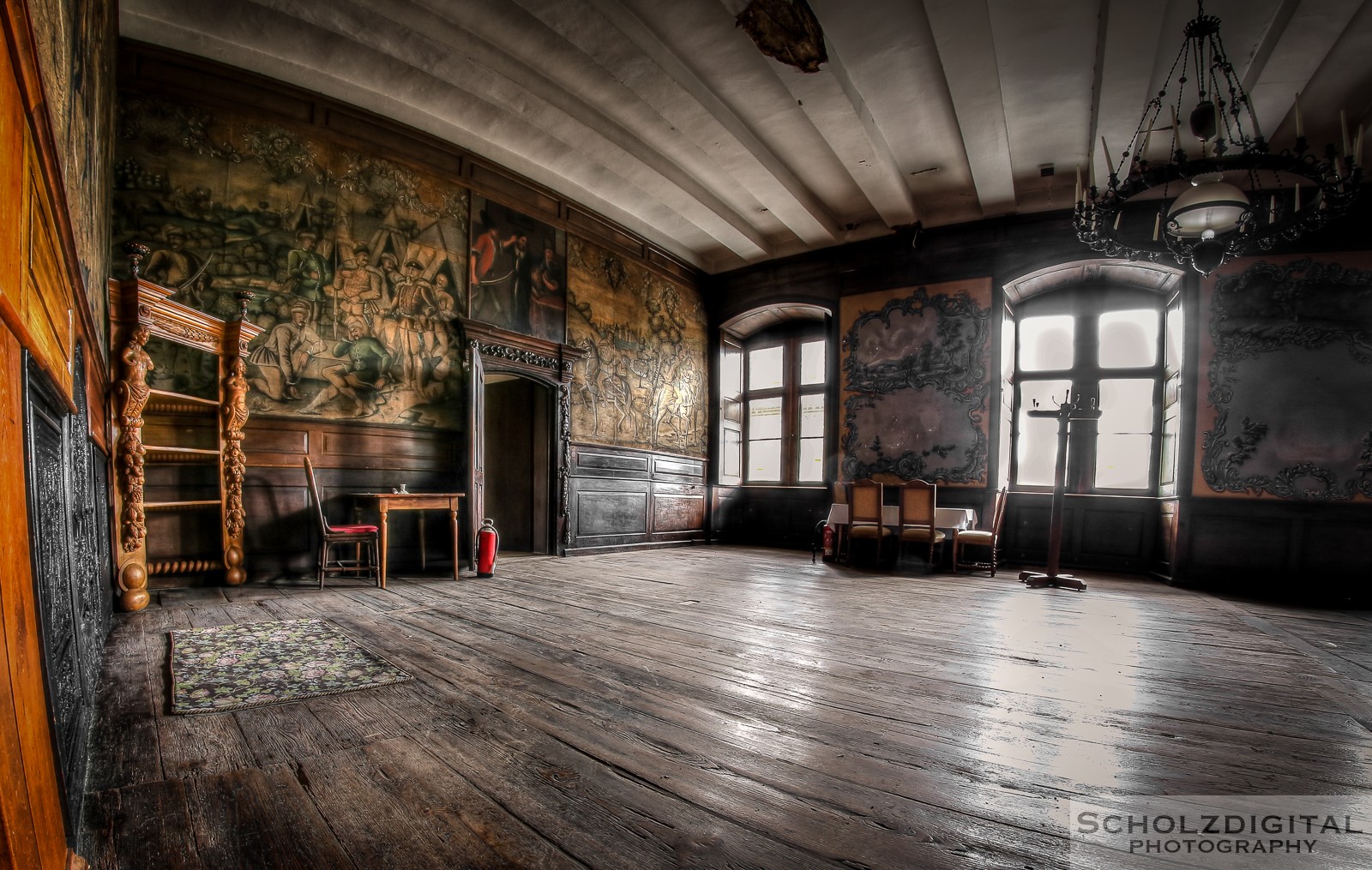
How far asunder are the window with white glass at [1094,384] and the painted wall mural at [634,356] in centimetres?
462

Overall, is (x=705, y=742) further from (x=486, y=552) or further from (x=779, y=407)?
(x=779, y=407)

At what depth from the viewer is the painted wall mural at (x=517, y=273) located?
6.03m

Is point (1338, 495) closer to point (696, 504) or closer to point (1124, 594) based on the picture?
point (1124, 594)

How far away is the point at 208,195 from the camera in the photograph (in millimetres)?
4422

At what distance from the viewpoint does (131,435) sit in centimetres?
357

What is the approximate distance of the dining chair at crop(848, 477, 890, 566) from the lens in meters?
6.20

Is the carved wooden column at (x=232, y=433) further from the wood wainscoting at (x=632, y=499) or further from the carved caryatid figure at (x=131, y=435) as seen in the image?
the wood wainscoting at (x=632, y=499)

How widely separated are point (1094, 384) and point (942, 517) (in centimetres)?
290

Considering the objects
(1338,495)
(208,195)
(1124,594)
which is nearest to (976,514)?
(1124,594)

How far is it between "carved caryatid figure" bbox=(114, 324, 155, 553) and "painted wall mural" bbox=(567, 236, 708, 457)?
4.02 m

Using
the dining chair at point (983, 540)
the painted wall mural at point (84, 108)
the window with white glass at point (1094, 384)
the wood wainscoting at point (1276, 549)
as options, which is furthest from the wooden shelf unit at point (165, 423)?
the wood wainscoting at point (1276, 549)

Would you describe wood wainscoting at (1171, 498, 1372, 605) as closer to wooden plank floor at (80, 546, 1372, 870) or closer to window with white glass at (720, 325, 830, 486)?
wooden plank floor at (80, 546, 1372, 870)

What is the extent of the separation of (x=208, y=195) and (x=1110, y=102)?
771 centimetres

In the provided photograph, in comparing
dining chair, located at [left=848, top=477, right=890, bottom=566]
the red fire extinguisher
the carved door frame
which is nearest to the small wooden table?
the red fire extinguisher
